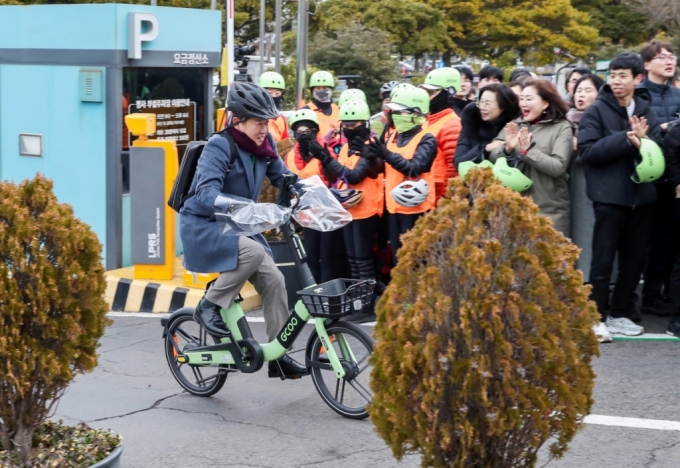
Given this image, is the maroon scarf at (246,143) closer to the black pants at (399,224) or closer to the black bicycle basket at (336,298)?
the black bicycle basket at (336,298)

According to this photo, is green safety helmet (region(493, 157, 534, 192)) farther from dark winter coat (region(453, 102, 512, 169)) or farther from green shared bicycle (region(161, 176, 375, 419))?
green shared bicycle (region(161, 176, 375, 419))

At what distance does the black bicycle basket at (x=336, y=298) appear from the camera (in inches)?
206

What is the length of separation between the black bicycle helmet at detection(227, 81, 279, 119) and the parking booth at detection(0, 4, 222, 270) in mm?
3770

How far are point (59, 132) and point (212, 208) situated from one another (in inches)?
195

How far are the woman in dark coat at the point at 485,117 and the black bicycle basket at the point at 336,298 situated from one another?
237 centimetres

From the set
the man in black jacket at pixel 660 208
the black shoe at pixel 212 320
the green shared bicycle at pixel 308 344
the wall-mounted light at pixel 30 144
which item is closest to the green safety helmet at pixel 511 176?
the man in black jacket at pixel 660 208

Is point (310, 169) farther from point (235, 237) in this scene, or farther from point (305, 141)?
point (235, 237)

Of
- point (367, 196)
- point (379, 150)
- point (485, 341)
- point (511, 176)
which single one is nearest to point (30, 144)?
point (367, 196)

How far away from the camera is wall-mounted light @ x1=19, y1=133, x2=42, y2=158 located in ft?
32.8

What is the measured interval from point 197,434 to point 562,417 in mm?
2689

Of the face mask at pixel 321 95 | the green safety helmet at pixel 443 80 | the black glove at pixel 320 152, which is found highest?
the green safety helmet at pixel 443 80

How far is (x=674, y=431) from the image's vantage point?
526cm

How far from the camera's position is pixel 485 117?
745 centimetres

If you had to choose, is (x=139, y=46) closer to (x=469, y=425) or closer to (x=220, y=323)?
(x=220, y=323)
